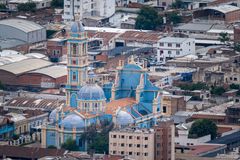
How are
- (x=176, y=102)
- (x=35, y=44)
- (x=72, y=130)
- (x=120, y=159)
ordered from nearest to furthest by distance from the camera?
(x=120, y=159) < (x=72, y=130) < (x=176, y=102) < (x=35, y=44)

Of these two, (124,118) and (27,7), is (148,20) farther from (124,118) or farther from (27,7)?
(124,118)

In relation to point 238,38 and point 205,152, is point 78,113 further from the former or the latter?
point 238,38

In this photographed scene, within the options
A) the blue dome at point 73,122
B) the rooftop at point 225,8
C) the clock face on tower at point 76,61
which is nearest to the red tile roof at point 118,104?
the blue dome at point 73,122

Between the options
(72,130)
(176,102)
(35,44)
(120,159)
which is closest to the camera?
(120,159)

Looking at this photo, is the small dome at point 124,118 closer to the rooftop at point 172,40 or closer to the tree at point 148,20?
the rooftop at point 172,40

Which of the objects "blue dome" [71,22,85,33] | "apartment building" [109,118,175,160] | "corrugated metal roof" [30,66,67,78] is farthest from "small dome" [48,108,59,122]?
"corrugated metal roof" [30,66,67,78]

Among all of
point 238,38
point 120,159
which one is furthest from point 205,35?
point 120,159

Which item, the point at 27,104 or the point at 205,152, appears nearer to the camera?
the point at 205,152

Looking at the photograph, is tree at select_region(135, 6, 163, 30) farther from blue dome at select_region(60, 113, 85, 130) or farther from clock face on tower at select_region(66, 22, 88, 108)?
blue dome at select_region(60, 113, 85, 130)

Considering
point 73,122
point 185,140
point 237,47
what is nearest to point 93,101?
point 73,122
